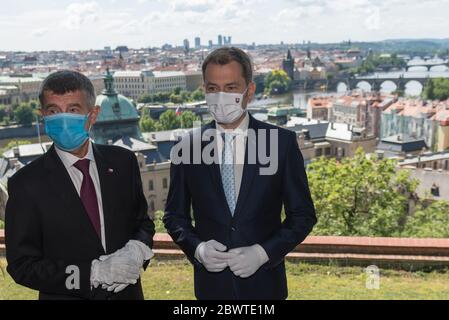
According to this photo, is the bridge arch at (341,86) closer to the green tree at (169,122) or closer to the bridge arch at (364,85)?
the bridge arch at (364,85)

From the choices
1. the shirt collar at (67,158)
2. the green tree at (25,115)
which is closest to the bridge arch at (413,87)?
the green tree at (25,115)

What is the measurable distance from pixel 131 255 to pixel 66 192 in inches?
17.1

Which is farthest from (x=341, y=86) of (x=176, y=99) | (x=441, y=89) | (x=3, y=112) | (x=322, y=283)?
(x=322, y=283)

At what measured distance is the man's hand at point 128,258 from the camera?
2.44 meters

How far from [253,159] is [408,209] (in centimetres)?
2173

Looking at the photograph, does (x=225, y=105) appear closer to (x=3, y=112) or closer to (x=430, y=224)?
(x=430, y=224)

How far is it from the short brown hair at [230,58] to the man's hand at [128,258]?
972 mm

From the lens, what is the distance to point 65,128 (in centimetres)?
248

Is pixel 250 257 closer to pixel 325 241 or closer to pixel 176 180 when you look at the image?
pixel 176 180

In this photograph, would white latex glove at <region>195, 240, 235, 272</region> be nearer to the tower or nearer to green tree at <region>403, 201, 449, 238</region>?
green tree at <region>403, 201, 449, 238</region>

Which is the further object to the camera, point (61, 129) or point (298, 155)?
point (298, 155)

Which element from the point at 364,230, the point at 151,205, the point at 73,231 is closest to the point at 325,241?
the point at 73,231

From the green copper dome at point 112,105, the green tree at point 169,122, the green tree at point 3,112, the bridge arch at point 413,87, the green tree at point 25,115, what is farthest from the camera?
the bridge arch at point 413,87
